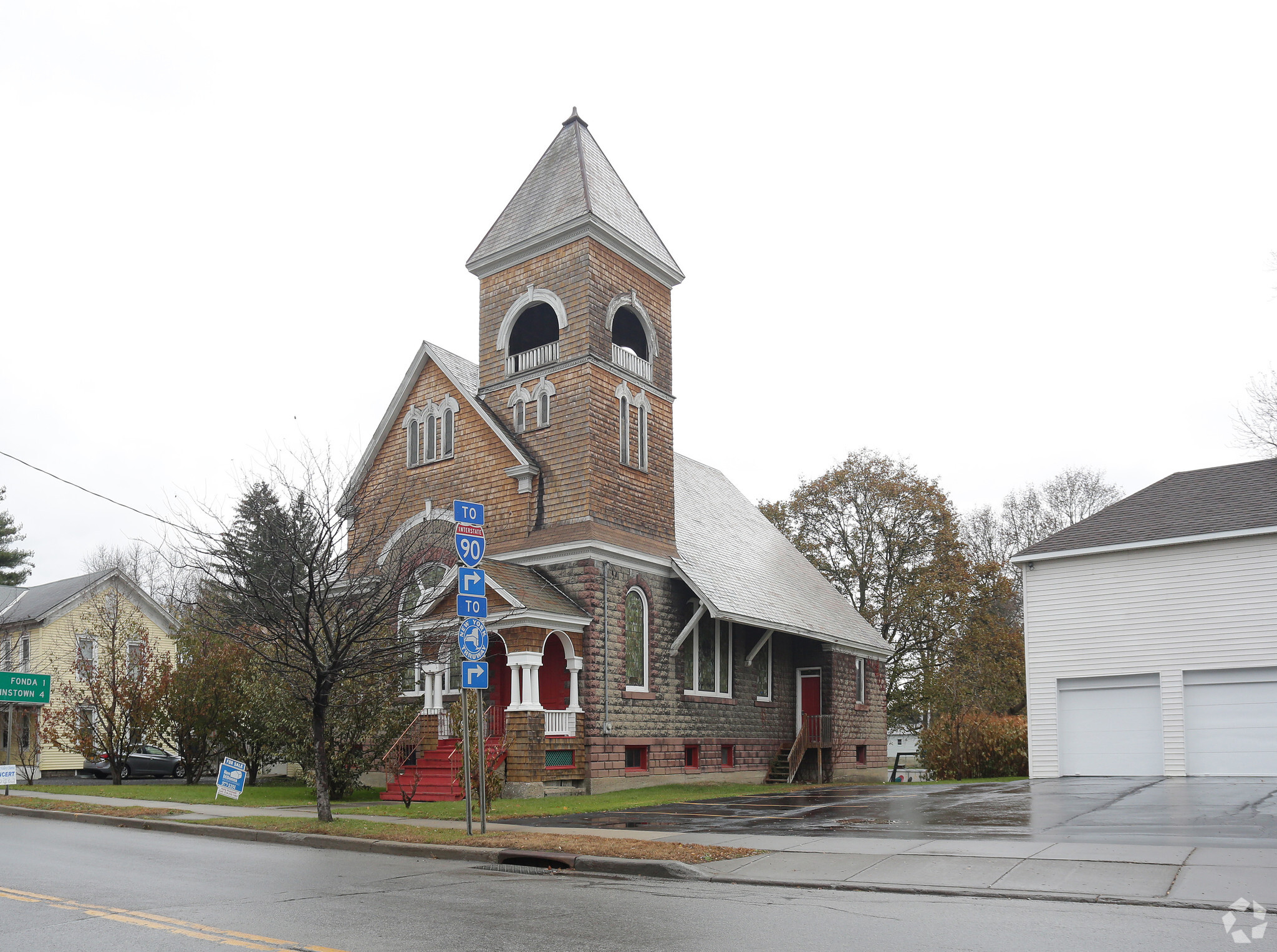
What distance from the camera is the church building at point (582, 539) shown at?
74.8 feet

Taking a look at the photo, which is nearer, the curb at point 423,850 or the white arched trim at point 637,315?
the curb at point 423,850

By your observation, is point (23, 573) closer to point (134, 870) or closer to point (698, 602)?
point (698, 602)

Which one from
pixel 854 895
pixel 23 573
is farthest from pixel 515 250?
pixel 23 573

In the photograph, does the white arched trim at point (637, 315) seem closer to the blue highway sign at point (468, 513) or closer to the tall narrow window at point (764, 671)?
the tall narrow window at point (764, 671)

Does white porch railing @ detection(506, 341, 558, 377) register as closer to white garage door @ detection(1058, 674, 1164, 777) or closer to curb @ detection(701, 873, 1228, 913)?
white garage door @ detection(1058, 674, 1164, 777)

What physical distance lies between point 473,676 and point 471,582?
1.27 meters

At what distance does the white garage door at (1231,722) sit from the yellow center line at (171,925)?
2373cm

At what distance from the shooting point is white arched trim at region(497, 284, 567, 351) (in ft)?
84.5

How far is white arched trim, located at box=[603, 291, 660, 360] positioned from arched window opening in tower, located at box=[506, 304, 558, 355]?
6.07 feet

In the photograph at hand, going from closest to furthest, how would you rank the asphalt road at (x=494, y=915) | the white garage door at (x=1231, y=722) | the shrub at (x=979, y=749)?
the asphalt road at (x=494, y=915) < the white garage door at (x=1231, y=722) < the shrub at (x=979, y=749)

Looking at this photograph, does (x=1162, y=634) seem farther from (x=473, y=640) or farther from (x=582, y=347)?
(x=473, y=640)

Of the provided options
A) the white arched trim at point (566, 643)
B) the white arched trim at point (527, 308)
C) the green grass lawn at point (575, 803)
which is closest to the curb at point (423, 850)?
the green grass lawn at point (575, 803)

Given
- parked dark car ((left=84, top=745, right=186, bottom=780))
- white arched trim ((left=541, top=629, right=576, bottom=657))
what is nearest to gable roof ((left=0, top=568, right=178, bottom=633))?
parked dark car ((left=84, top=745, right=186, bottom=780))

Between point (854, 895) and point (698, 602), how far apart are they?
17699mm
